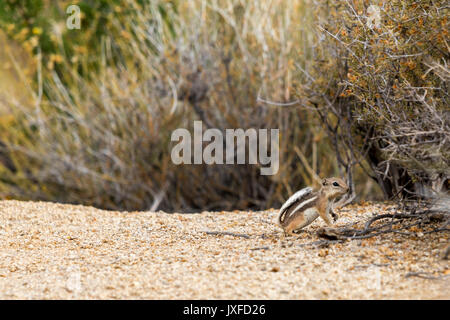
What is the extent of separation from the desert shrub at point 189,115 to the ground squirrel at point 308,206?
217 centimetres

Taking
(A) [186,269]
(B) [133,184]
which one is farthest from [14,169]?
(A) [186,269]

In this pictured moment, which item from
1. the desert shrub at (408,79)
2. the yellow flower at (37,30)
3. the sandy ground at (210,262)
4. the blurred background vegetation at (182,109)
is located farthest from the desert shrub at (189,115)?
the sandy ground at (210,262)

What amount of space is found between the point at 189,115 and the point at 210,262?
3.75 meters

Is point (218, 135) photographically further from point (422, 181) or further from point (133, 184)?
point (422, 181)

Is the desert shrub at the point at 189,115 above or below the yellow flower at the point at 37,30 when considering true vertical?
below

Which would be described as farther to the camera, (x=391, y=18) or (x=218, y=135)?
(x=218, y=135)

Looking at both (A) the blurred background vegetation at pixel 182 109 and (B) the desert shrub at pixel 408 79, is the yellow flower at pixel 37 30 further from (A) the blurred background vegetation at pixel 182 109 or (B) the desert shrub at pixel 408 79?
(B) the desert shrub at pixel 408 79

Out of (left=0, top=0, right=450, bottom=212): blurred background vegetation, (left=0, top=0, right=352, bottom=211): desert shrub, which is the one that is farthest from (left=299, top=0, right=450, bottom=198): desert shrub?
(left=0, top=0, right=352, bottom=211): desert shrub

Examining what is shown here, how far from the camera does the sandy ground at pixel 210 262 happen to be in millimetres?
2734

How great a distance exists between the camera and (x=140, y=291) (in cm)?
278

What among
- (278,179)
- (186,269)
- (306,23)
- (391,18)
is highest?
(306,23)
